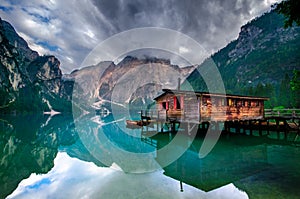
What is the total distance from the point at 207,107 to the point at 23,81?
148512mm

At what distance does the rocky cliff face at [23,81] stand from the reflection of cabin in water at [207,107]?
3899 inches

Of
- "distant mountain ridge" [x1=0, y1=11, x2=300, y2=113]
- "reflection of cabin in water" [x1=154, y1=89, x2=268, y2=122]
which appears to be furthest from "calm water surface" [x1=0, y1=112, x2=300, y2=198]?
"distant mountain ridge" [x1=0, y1=11, x2=300, y2=113]

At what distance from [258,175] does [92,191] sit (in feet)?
30.2

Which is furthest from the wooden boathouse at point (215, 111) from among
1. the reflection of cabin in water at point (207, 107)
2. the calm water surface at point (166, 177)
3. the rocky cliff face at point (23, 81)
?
the rocky cliff face at point (23, 81)

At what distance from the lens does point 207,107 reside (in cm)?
2162

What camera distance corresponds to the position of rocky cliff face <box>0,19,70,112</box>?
343 feet

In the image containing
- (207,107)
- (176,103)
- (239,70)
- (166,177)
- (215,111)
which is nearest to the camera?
(166,177)

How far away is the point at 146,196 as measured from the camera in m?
8.18

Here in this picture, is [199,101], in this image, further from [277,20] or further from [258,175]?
[277,20]

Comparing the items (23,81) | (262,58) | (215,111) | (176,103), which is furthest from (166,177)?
(23,81)

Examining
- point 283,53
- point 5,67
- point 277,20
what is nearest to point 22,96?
point 5,67

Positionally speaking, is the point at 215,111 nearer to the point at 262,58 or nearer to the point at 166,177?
the point at 166,177

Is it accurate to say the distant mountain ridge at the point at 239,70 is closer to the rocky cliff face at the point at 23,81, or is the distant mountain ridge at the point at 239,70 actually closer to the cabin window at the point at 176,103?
the rocky cliff face at the point at 23,81

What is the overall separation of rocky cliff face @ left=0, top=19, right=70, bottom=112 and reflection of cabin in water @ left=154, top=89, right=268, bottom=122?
99047 millimetres
